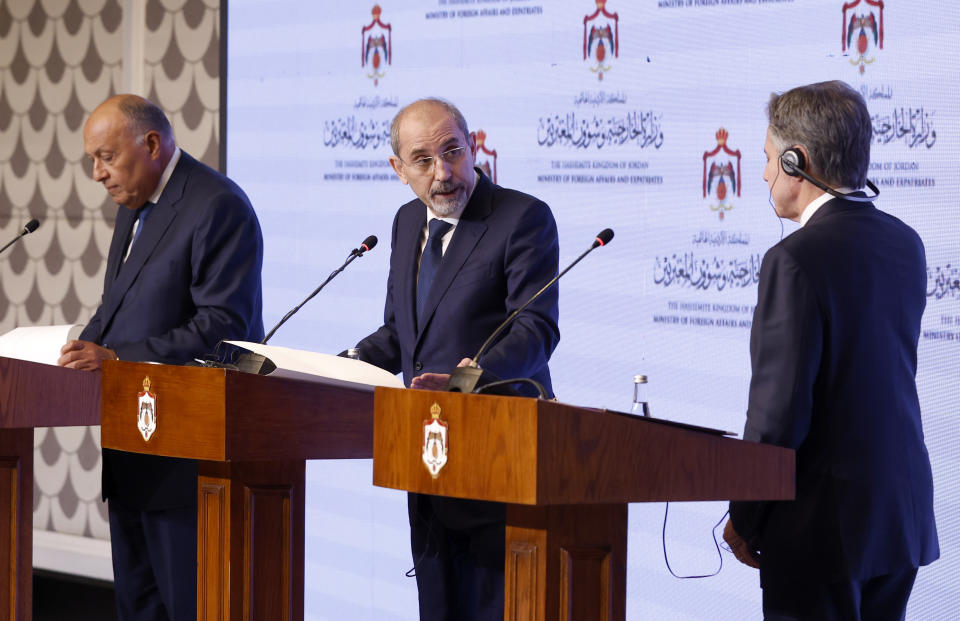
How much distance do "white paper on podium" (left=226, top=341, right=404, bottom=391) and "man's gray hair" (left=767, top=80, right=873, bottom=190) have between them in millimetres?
892

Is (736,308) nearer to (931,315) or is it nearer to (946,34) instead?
(931,315)

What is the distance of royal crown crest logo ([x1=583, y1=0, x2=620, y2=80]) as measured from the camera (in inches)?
156

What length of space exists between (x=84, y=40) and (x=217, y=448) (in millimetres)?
4082

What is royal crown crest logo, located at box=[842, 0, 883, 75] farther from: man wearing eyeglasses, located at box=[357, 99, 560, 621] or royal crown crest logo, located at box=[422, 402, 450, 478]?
royal crown crest logo, located at box=[422, 402, 450, 478]

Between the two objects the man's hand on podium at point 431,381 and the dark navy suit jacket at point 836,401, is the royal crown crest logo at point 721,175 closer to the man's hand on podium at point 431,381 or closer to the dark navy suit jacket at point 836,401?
the dark navy suit jacket at point 836,401

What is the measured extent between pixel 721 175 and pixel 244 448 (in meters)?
1.96

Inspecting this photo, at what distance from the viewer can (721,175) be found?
3.74 m

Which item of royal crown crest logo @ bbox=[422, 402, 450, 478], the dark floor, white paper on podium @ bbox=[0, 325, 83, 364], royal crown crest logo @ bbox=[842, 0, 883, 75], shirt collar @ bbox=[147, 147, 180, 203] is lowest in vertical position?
the dark floor

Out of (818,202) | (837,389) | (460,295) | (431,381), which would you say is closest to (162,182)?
(460,295)

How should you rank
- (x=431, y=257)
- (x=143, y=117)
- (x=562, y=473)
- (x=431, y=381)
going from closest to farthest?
(x=562, y=473) → (x=431, y=381) → (x=431, y=257) → (x=143, y=117)

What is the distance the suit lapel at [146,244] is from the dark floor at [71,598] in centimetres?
252

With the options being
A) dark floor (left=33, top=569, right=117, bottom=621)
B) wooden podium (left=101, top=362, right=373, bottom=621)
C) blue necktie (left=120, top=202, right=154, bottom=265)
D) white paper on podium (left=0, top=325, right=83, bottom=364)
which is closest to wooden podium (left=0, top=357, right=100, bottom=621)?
white paper on podium (left=0, top=325, right=83, bottom=364)

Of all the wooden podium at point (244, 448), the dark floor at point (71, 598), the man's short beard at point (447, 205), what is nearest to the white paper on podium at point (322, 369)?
the wooden podium at point (244, 448)

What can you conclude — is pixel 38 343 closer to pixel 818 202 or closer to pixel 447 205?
pixel 447 205
